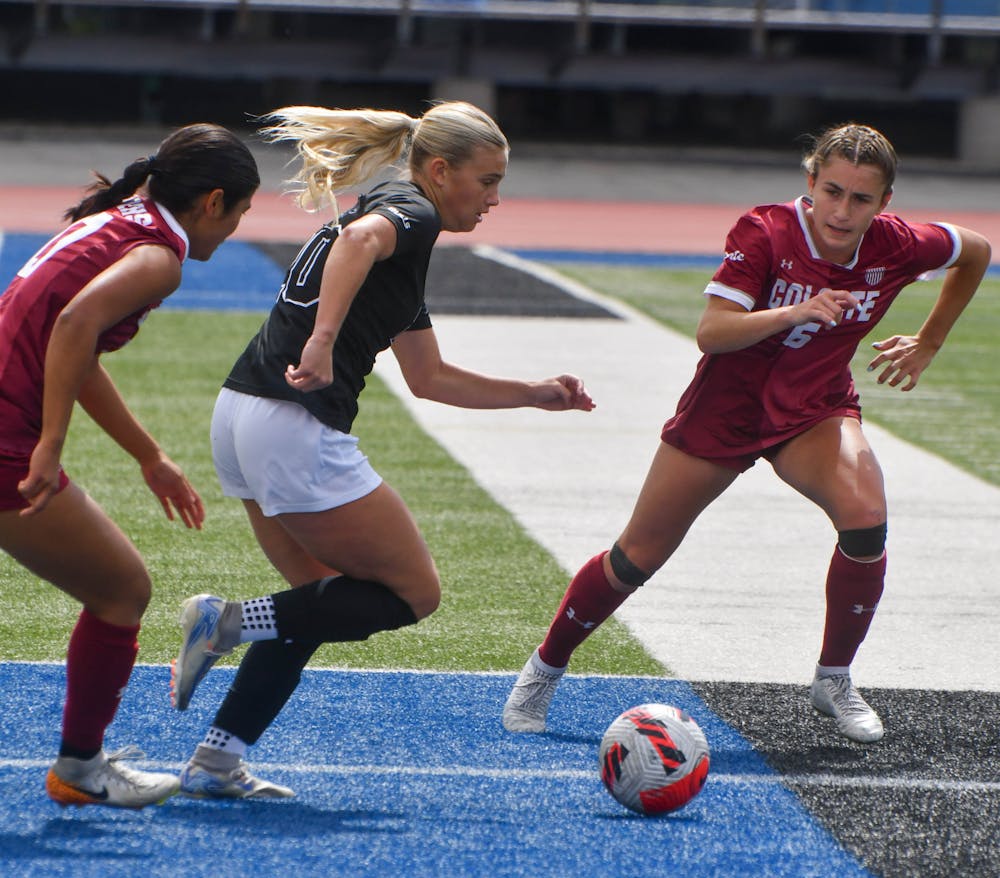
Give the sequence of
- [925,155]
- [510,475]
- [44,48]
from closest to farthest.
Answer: [510,475], [44,48], [925,155]

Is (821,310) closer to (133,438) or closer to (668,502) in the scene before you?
(668,502)

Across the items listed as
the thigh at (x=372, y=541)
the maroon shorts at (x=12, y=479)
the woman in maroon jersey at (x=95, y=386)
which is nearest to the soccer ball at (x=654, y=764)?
the thigh at (x=372, y=541)

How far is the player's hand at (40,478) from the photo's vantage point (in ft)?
12.6

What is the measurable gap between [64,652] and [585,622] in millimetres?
1960

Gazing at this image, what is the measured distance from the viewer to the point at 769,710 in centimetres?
549

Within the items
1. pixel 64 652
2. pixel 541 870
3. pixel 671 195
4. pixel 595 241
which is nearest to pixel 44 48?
pixel 671 195

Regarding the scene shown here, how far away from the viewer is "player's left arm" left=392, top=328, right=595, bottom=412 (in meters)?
4.75

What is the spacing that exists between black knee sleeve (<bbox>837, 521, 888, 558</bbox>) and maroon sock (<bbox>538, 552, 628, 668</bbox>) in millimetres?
752

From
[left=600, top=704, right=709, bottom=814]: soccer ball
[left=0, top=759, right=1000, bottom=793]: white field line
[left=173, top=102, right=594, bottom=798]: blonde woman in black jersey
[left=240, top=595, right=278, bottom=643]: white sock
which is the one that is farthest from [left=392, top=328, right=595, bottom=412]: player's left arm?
[left=0, top=759, right=1000, bottom=793]: white field line

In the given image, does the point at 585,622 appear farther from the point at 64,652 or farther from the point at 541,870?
the point at 64,652

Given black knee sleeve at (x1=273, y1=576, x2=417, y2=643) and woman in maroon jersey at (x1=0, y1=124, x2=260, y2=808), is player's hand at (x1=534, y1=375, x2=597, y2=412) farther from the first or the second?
woman in maroon jersey at (x1=0, y1=124, x2=260, y2=808)

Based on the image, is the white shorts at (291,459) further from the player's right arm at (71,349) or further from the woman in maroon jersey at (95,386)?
the player's right arm at (71,349)

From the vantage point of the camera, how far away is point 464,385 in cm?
484

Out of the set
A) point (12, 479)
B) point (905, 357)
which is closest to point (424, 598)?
point (12, 479)
